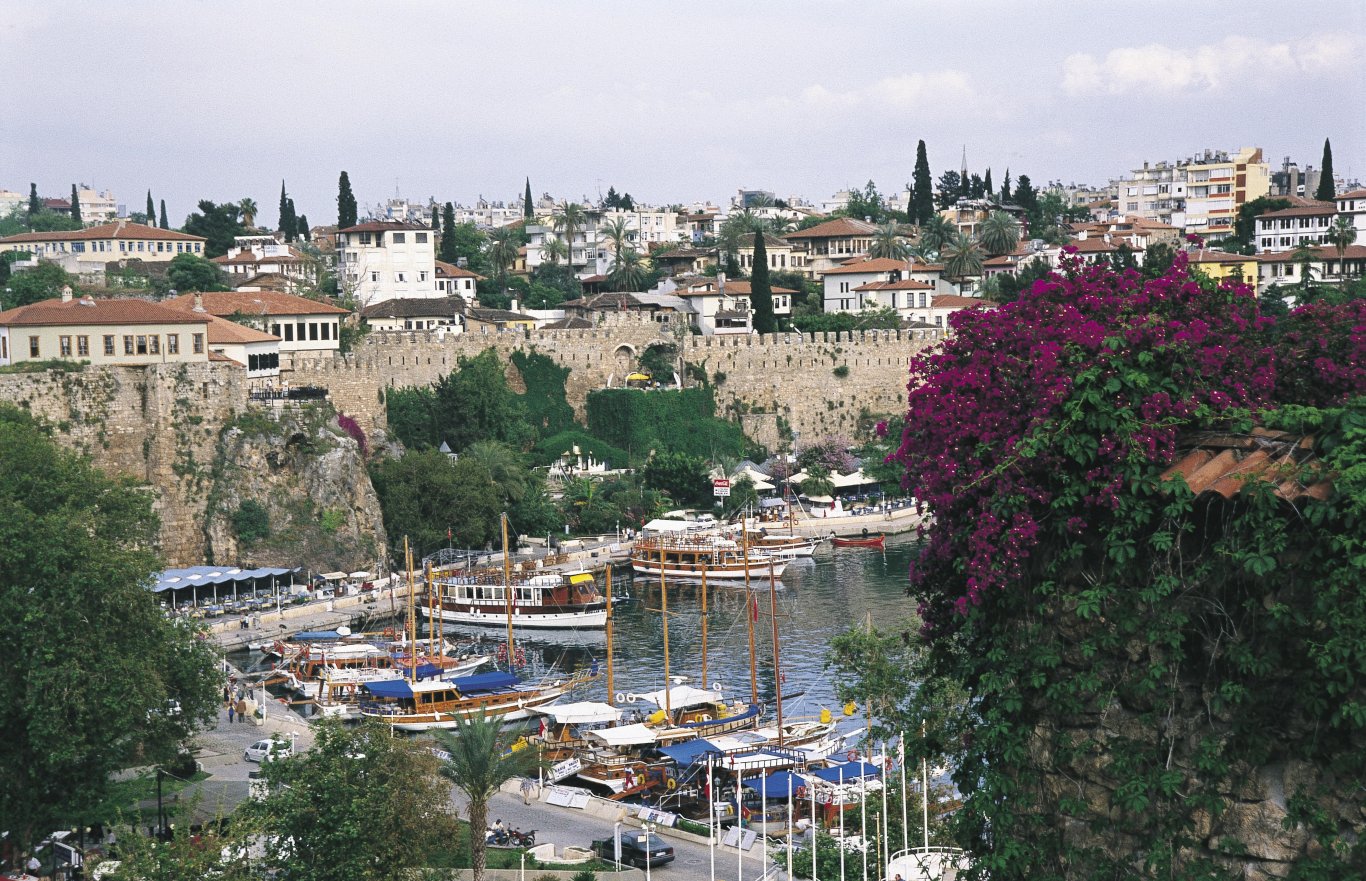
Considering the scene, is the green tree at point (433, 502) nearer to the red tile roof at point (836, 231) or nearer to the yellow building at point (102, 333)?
the yellow building at point (102, 333)

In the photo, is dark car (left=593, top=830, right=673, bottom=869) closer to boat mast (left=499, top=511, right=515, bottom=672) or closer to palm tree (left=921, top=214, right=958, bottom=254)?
boat mast (left=499, top=511, right=515, bottom=672)

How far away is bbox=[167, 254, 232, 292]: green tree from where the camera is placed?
72.1 metres

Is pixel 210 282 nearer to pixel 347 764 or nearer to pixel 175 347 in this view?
pixel 175 347

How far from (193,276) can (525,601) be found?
1177 inches

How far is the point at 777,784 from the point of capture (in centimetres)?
3086

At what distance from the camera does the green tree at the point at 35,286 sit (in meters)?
63.7

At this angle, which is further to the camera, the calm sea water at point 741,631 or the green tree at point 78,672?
the calm sea water at point 741,631

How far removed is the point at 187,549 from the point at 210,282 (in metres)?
26.2

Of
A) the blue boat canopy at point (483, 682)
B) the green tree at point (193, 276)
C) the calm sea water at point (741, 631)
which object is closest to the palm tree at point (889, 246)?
the calm sea water at point (741, 631)

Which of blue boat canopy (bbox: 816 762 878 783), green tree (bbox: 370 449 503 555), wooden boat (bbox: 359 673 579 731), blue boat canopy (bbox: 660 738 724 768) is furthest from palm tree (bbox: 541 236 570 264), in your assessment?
blue boat canopy (bbox: 816 762 878 783)

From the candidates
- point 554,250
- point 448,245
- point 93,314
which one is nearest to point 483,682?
point 93,314

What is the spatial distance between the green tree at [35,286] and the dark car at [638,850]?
43370mm

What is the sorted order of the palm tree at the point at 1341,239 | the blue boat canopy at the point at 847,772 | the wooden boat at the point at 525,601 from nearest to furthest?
1. the blue boat canopy at the point at 847,772
2. the wooden boat at the point at 525,601
3. the palm tree at the point at 1341,239

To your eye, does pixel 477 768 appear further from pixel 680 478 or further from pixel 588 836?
pixel 680 478
